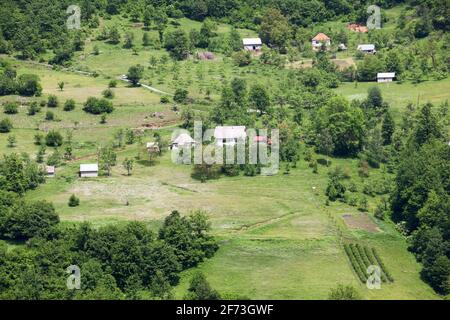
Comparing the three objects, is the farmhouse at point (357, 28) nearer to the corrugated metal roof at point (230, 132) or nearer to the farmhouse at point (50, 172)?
the corrugated metal roof at point (230, 132)

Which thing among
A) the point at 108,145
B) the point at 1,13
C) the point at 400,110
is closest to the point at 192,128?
the point at 108,145

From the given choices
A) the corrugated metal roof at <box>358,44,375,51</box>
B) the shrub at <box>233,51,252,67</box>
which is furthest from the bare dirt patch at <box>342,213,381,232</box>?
the corrugated metal roof at <box>358,44,375,51</box>

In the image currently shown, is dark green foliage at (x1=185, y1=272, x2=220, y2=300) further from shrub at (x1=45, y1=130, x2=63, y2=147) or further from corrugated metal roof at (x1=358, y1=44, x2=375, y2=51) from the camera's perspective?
corrugated metal roof at (x1=358, y1=44, x2=375, y2=51)

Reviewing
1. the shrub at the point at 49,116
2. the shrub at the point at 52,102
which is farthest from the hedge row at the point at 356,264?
the shrub at the point at 52,102

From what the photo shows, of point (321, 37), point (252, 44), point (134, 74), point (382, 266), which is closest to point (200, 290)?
point (382, 266)

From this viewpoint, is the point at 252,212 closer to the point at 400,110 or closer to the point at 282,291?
the point at 282,291

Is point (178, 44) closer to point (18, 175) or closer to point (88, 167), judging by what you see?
point (88, 167)
